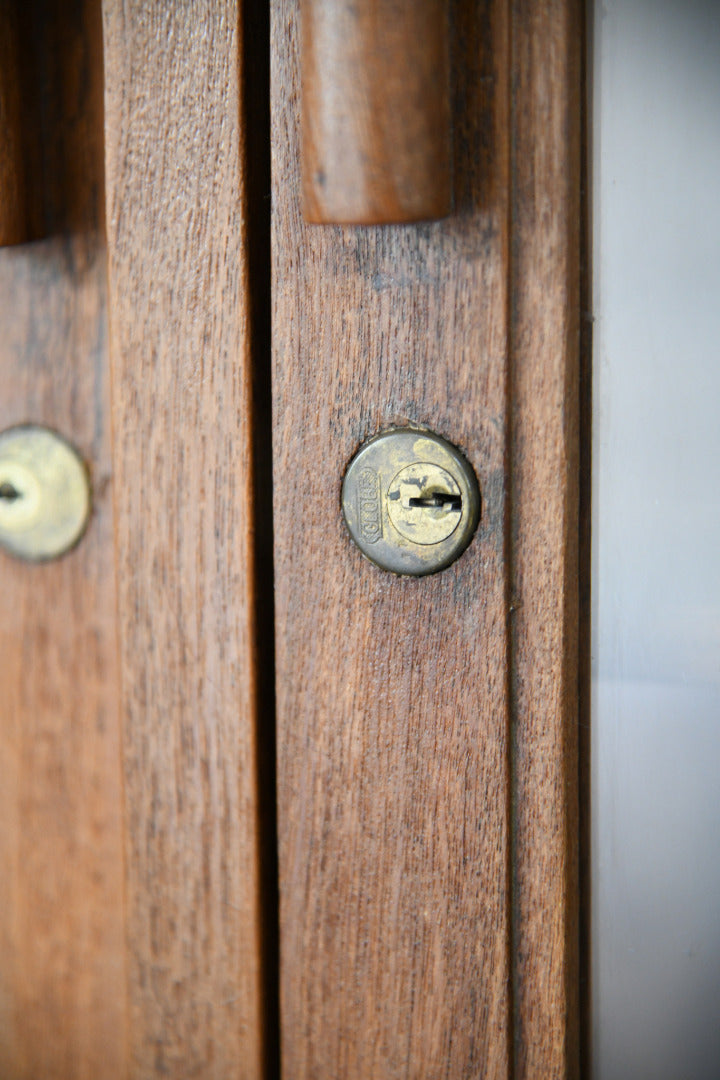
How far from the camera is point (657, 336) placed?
1.08 feet

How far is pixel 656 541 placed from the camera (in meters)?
0.34

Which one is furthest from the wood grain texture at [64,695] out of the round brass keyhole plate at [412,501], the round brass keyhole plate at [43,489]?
the round brass keyhole plate at [412,501]

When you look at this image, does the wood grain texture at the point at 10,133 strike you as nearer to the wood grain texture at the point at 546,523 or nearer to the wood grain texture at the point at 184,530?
the wood grain texture at the point at 184,530

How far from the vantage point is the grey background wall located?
12.6 inches

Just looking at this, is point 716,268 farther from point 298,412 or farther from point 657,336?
point 298,412

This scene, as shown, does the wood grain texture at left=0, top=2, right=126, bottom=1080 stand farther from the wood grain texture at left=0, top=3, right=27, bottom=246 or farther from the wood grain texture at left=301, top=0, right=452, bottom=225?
the wood grain texture at left=301, top=0, right=452, bottom=225

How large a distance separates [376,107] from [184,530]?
0.55ft

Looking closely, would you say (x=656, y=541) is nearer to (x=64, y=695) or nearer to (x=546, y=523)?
(x=546, y=523)

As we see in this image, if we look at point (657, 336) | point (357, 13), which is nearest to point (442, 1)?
point (357, 13)

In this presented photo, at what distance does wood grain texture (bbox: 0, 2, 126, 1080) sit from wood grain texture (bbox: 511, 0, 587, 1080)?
175mm

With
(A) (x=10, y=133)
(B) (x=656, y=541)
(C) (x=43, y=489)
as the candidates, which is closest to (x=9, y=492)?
(C) (x=43, y=489)

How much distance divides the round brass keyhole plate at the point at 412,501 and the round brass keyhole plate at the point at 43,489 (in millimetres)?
130

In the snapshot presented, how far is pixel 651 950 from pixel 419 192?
29 cm

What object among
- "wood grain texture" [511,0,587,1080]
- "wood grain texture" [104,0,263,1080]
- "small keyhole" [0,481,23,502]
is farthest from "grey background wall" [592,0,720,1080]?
"small keyhole" [0,481,23,502]
